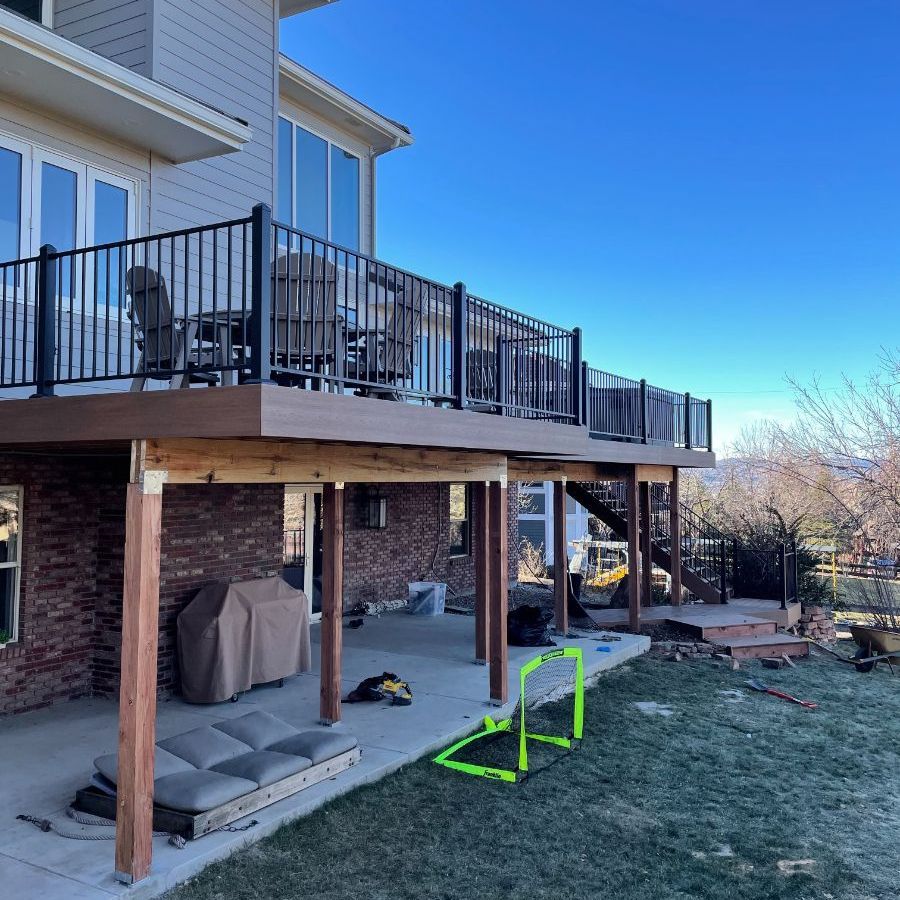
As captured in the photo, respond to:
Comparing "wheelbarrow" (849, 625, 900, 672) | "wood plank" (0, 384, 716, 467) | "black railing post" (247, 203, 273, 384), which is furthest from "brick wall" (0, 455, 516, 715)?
"wheelbarrow" (849, 625, 900, 672)

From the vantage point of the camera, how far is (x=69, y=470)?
734 centimetres

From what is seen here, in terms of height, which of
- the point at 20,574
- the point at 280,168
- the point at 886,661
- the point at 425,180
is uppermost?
the point at 425,180

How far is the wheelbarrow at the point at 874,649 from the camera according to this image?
10.7m

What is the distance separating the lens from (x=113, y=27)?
26.9ft

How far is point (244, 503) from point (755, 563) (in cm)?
994

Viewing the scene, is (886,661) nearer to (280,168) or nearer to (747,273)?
(280,168)

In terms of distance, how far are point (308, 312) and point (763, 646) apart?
905cm

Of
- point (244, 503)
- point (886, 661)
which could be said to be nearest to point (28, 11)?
point (244, 503)

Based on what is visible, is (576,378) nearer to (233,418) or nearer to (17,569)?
(233,418)

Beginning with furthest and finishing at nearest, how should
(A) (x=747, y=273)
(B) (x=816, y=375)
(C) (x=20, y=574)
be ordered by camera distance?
(A) (x=747, y=273) → (B) (x=816, y=375) → (C) (x=20, y=574)

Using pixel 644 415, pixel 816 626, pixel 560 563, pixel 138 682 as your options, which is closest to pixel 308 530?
pixel 560 563

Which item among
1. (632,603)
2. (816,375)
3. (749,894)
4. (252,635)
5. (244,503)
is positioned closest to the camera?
(749,894)

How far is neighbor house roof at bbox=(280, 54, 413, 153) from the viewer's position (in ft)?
34.5

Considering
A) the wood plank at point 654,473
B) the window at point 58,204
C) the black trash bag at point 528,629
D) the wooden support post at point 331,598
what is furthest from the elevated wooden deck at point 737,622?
the window at point 58,204
